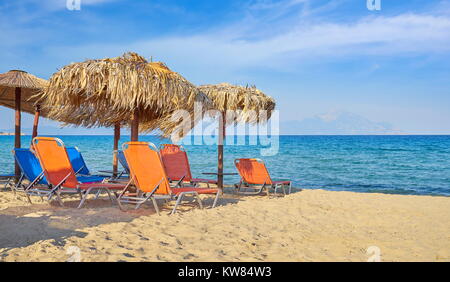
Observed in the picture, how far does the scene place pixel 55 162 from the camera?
5.13 metres

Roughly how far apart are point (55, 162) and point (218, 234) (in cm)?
260

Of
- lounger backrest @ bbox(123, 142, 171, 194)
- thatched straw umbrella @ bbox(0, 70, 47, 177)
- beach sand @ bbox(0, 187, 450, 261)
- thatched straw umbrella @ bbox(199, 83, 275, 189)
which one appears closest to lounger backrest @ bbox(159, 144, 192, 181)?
thatched straw umbrella @ bbox(199, 83, 275, 189)

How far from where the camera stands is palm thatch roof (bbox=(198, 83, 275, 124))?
7270mm

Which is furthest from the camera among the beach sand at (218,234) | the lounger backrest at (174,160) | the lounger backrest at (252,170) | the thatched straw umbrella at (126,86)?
the lounger backrest at (252,170)

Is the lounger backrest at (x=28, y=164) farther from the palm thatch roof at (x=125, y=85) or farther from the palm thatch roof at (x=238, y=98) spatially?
the palm thatch roof at (x=238, y=98)

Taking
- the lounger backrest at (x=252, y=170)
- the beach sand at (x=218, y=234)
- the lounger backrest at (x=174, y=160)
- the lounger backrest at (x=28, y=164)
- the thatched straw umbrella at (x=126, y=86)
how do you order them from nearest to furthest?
1. the beach sand at (x=218, y=234)
2. the thatched straw umbrella at (x=126, y=86)
3. the lounger backrest at (x=28, y=164)
4. the lounger backrest at (x=174, y=160)
5. the lounger backrest at (x=252, y=170)

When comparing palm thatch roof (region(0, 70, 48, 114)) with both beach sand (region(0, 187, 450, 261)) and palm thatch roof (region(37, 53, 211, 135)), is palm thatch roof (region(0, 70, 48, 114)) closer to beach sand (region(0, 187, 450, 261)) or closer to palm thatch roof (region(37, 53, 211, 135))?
palm thatch roof (region(37, 53, 211, 135))

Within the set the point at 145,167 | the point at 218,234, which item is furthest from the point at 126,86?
the point at 218,234

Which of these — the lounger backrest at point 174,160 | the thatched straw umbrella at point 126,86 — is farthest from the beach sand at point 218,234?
the thatched straw umbrella at point 126,86

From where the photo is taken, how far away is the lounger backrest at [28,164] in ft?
18.3

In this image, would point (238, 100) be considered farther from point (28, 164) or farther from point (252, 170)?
point (28, 164)

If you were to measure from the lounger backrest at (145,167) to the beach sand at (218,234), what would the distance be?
368 millimetres
